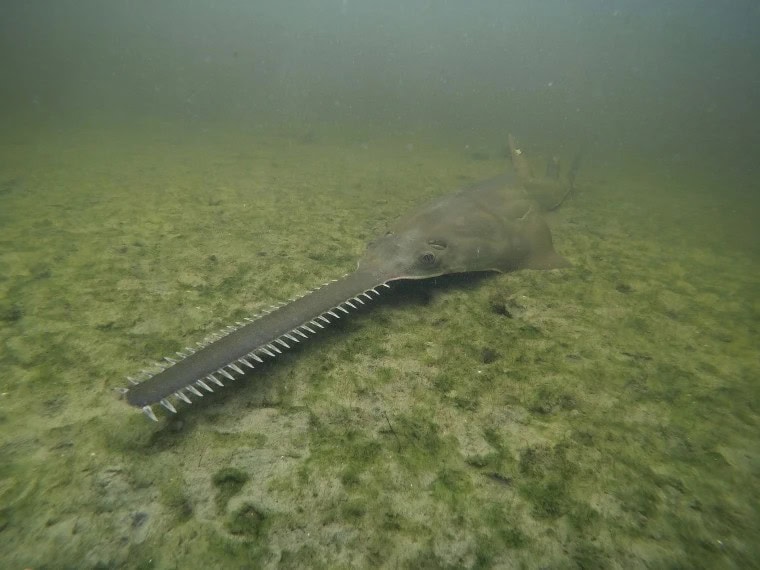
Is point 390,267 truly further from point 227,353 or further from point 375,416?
point 227,353

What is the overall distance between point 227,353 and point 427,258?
2134mm

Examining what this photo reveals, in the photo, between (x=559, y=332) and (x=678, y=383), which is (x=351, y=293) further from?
(x=678, y=383)

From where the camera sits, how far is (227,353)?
2352 millimetres

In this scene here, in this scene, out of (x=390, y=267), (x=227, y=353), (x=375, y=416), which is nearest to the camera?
(x=227, y=353)

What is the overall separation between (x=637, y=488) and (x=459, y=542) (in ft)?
3.55

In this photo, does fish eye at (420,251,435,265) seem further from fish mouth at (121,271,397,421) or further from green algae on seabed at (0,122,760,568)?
fish mouth at (121,271,397,421)

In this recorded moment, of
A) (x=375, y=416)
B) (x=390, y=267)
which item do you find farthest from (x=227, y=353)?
(x=390, y=267)

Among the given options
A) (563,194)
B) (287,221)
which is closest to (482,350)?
(287,221)

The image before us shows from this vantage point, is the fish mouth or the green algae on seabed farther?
the fish mouth

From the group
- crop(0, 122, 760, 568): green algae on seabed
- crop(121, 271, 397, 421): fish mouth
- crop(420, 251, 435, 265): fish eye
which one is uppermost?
crop(420, 251, 435, 265): fish eye

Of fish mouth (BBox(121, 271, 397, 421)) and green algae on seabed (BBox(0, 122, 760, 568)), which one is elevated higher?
fish mouth (BBox(121, 271, 397, 421))

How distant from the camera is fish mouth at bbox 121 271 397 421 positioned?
2.10 meters

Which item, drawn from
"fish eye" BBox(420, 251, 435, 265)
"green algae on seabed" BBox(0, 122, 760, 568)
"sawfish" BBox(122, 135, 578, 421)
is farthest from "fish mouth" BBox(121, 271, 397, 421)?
"fish eye" BBox(420, 251, 435, 265)

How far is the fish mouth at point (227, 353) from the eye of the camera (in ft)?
6.88
